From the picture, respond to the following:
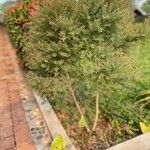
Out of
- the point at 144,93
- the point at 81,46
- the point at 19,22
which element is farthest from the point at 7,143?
the point at 19,22

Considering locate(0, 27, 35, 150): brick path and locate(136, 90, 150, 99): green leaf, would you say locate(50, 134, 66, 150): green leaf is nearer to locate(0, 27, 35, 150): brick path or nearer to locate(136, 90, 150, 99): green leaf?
locate(0, 27, 35, 150): brick path

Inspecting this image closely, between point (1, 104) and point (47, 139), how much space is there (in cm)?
160

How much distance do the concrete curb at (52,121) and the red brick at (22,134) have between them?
0.27 metres

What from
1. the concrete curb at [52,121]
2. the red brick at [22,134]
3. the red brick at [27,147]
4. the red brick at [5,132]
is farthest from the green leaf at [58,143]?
the red brick at [5,132]

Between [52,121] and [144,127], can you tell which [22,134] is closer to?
[52,121]

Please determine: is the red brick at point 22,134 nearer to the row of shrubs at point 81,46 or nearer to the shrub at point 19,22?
the row of shrubs at point 81,46

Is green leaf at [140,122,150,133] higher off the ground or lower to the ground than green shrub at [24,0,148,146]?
lower

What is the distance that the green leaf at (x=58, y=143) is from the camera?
3.73 m

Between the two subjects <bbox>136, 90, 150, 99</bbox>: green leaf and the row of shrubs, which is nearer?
the row of shrubs

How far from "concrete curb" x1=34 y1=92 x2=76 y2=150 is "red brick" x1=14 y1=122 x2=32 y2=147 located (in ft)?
0.89

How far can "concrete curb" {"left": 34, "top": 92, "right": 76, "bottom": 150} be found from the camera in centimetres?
396

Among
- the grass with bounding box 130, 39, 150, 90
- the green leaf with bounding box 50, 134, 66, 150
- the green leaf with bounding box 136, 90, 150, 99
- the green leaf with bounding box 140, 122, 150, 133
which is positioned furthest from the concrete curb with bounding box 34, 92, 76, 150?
the grass with bounding box 130, 39, 150, 90

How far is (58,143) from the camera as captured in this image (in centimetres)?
375

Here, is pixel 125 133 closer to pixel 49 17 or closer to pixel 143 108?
pixel 143 108
